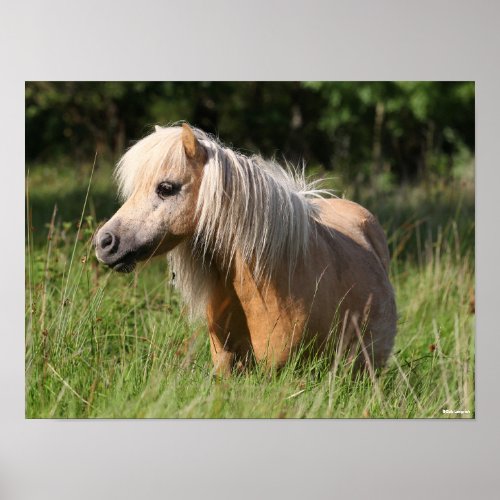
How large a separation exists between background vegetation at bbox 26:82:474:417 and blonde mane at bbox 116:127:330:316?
1.10ft

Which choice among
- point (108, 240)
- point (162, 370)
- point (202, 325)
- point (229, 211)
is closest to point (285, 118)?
point (202, 325)

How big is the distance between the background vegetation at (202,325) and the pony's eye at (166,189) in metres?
0.43

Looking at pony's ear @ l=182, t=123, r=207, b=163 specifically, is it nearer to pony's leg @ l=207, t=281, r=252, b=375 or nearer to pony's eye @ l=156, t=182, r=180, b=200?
pony's eye @ l=156, t=182, r=180, b=200

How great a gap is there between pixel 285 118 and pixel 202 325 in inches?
168

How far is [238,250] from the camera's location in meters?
3.27

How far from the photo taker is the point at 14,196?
11.6ft

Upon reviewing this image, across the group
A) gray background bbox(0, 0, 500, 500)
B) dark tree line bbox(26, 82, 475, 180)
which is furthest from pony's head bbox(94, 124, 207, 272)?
dark tree line bbox(26, 82, 475, 180)

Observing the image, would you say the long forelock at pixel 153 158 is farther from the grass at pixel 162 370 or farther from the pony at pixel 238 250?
the grass at pixel 162 370

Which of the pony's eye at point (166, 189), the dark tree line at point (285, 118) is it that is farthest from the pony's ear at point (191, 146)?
the dark tree line at point (285, 118)

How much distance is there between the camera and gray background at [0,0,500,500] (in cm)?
353

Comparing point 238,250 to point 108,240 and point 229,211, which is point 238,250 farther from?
point 108,240

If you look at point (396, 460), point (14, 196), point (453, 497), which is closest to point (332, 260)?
point (396, 460)
